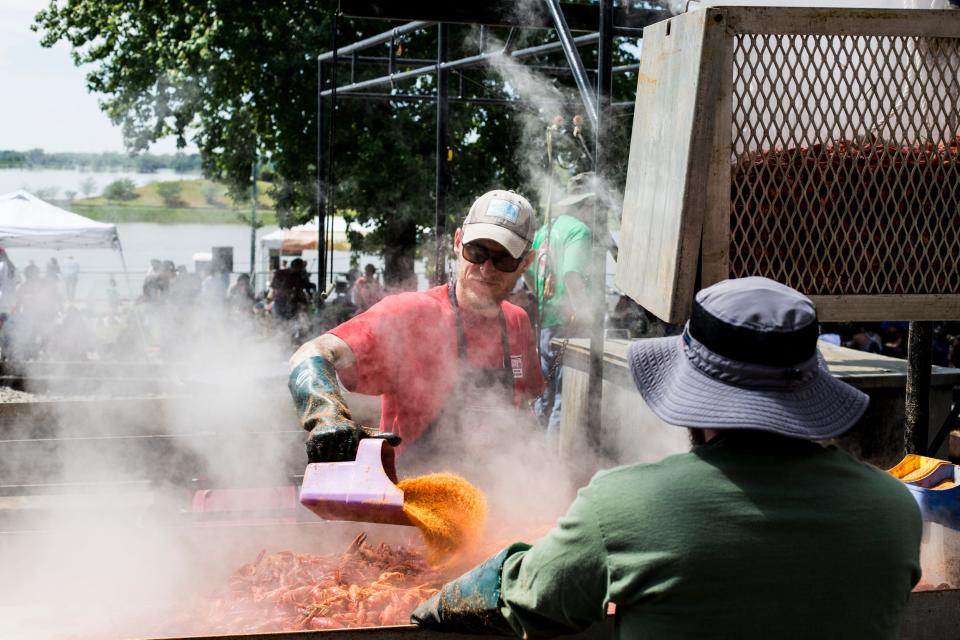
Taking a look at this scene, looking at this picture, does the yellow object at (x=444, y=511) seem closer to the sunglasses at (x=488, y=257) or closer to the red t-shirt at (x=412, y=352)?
the red t-shirt at (x=412, y=352)

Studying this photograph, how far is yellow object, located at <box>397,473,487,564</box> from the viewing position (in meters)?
2.50

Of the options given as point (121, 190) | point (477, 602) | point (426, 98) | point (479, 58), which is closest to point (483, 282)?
point (477, 602)

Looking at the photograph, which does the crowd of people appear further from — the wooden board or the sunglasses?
the wooden board

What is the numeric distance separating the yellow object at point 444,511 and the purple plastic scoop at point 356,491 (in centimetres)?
9

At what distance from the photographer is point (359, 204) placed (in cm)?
1541

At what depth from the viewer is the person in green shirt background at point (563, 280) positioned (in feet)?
17.7

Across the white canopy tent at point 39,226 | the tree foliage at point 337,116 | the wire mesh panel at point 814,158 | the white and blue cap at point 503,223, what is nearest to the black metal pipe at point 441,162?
the white and blue cap at point 503,223

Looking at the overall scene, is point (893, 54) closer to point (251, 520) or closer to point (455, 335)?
point (455, 335)

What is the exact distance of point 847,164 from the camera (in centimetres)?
209

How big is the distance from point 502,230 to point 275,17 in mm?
13056

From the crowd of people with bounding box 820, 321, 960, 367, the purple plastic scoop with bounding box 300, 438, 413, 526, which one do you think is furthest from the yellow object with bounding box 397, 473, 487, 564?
the crowd of people with bounding box 820, 321, 960, 367

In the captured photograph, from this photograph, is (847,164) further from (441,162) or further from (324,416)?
(441,162)

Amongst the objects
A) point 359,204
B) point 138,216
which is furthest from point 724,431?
point 138,216

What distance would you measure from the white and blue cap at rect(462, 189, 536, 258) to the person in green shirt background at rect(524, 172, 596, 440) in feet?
6.42
